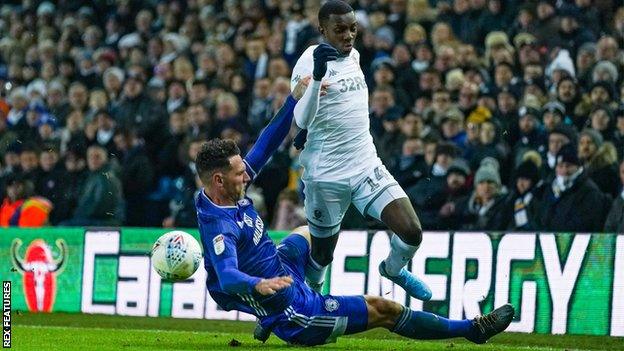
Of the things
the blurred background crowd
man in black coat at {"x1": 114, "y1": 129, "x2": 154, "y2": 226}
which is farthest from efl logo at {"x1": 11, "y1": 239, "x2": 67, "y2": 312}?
man in black coat at {"x1": 114, "y1": 129, "x2": 154, "y2": 226}

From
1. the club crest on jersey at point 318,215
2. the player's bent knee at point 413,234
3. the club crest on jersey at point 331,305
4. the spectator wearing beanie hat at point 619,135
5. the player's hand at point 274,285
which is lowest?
the club crest on jersey at point 331,305

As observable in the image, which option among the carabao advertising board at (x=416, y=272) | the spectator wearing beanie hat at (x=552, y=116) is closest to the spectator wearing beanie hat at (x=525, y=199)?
the spectator wearing beanie hat at (x=552, y=116)

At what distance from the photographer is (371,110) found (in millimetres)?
17062

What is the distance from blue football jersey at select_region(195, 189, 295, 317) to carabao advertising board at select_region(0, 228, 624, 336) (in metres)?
3.89

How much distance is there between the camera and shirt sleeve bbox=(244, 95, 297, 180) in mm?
10117

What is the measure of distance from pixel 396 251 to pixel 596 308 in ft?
9.09

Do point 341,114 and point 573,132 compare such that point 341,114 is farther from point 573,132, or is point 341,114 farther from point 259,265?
point 573,132

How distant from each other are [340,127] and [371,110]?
600cm

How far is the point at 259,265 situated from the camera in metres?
9.79

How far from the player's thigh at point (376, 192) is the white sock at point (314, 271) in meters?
0.61

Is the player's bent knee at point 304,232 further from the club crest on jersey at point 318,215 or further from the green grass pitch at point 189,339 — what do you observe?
the green grass pitch at point 189,339

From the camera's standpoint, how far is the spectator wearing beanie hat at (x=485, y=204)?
1466cm

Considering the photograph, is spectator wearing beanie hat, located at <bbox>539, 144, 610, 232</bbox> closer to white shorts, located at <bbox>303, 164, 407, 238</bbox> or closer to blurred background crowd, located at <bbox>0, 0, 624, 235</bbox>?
blurred background crowd, located at <bbox>0, 0, 624, 235</bbox>

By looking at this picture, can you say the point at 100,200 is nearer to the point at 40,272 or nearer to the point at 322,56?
the point at 40,272
